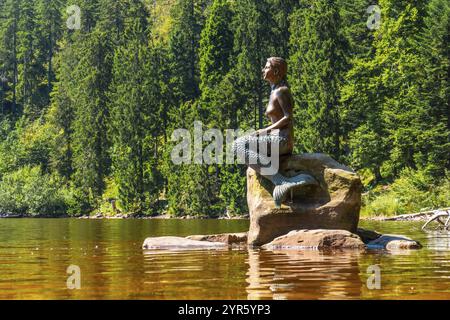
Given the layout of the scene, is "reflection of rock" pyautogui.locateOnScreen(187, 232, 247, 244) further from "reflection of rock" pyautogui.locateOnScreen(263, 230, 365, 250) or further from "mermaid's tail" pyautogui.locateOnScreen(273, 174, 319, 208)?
"mermaid's tail" pyautogui.locateOnScreen(273, 174, 319, 208)

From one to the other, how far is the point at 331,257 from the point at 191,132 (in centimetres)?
5268

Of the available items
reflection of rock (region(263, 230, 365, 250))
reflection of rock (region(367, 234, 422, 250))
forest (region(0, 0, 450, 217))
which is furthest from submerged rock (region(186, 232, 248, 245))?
forest (region(0, 0, 450, 217))

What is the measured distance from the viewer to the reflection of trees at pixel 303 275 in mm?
10133

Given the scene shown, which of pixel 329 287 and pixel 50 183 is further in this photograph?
pixel 50 183

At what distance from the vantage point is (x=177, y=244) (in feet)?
62.0

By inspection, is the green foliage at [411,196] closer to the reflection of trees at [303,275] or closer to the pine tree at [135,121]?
the pine tree at [135,121]

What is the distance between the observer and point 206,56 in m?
74.8

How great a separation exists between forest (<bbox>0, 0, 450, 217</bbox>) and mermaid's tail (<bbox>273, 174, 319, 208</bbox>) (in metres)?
27.6

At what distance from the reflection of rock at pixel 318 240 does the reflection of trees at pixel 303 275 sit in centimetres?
63

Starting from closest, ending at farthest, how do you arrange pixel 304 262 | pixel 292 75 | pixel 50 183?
pixel 304 262 < pixel 292 75 < pixel 50 183

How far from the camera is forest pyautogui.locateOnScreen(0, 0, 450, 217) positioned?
5175 centimetres

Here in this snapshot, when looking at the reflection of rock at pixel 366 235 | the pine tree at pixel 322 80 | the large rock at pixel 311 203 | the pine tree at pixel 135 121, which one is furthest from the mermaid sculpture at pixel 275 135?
the pine tree at pixel 135 121

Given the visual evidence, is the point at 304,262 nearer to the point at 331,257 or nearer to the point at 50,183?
the point at 331,257
